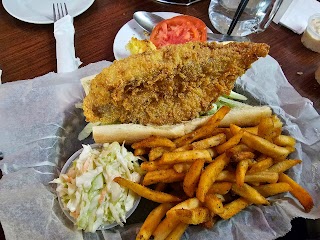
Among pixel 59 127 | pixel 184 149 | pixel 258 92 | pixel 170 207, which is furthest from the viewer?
pixel 258 92

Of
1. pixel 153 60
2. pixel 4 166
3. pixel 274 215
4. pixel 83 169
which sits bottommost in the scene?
pixel 4 166

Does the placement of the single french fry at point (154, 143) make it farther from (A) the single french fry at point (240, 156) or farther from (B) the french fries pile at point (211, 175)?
(A) the single french fry at point (240, 156)

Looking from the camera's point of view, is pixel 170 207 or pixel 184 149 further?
pixel 184 149

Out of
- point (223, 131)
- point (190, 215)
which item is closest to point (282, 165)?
point (223, 131)

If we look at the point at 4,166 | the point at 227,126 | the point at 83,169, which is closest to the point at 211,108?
the point at 227,126

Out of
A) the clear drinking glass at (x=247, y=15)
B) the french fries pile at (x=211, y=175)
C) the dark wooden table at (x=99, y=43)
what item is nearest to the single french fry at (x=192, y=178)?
the french fries pile at (x=211, y=175)

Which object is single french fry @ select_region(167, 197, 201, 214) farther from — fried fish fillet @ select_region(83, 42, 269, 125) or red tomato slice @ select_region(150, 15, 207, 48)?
red tomato slice @ select_region(150, 15, 207, 48)

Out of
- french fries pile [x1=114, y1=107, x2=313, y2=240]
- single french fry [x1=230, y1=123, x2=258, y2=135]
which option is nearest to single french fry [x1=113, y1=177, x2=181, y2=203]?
french fries pile [x1=114, y1=107, x2=313, y2=240]

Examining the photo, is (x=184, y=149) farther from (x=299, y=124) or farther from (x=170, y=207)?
(x=299, y=124)
